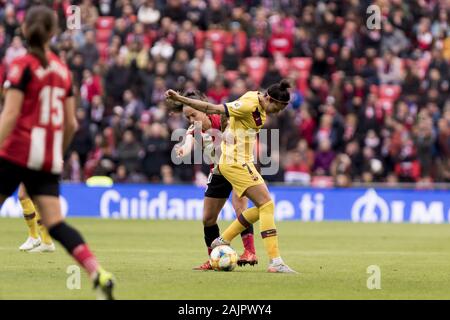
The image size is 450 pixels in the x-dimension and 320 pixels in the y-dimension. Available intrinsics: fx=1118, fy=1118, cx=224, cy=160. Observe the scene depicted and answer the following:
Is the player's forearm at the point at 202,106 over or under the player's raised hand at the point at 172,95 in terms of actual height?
under

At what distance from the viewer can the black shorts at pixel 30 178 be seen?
9.63 m

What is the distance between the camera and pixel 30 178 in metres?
9.66

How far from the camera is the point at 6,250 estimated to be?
53.3 feet

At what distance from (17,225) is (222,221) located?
4876 millimetres

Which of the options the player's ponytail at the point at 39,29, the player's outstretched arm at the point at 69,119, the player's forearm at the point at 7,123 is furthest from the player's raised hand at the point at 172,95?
the player's forearm at the point at 7,123

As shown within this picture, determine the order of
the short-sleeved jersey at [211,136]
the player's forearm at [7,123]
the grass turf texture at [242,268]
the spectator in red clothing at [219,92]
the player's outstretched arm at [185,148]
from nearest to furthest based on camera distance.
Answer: the player's forearm at [7,123]
the grass turf texture at [242,268]
the player's outstretched arm at [185,148]
the short-sleeved jersey at [211,136]
the spectator in red clothing at [219,92]

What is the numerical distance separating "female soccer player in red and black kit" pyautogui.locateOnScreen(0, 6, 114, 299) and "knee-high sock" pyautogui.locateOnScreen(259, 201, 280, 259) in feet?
13.1

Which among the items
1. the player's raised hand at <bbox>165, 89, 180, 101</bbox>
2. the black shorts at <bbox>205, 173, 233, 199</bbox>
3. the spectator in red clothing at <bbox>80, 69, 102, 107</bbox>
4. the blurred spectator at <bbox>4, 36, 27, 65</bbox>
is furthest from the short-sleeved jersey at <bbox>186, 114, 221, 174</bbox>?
the blurred spectator at <bbox>4, 36, 27, 65</bbox>

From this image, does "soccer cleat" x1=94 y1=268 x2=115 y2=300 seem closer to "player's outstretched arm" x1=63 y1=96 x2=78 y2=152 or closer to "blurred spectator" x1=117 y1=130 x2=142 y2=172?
"player's outstretched arm" x1=63 y1=96 x2=78 y2=152

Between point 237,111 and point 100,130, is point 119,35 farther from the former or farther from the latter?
point 237,111

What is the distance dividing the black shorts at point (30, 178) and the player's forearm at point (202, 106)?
2798 mm

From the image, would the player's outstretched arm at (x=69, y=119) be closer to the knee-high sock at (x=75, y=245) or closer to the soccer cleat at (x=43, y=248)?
the knee-high sock at (x=75, y=245)

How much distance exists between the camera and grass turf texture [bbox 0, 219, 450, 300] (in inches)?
437

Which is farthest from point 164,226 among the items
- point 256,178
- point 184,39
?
point 256,178
